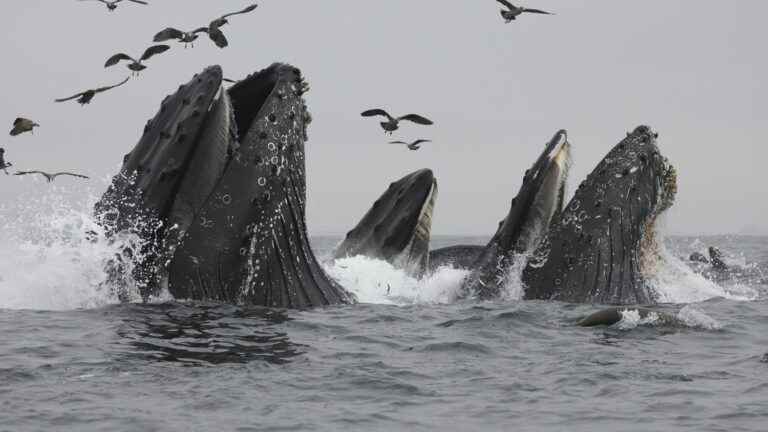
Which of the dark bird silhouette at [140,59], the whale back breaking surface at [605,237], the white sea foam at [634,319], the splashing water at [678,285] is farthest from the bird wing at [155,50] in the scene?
the white sea foam at [634,319]

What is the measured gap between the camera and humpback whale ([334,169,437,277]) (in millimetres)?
14875

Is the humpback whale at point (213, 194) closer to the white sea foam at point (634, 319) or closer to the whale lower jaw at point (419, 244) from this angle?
the whale lower jaw at point (419, 244)

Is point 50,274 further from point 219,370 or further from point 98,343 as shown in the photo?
point 219,370

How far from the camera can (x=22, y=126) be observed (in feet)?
52.9

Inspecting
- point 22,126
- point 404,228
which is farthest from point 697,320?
point 22,126

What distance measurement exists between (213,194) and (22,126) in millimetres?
5082

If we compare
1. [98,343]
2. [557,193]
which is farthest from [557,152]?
[98,343]

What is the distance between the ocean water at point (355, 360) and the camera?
28.6 feet

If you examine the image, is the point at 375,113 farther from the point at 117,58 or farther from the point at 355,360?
the point at 355,360

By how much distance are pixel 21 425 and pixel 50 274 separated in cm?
546

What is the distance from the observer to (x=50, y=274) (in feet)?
44.6

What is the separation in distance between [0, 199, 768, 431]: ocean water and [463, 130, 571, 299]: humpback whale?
0.48m

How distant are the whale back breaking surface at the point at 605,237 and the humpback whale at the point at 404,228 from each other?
61.0 inches

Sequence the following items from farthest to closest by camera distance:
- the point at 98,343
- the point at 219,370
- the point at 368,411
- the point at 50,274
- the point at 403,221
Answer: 1. the point at 403,221
2. the point at 50,274
3. the point at 98,343
4. the point at 219,370
5. the point at 368,411
